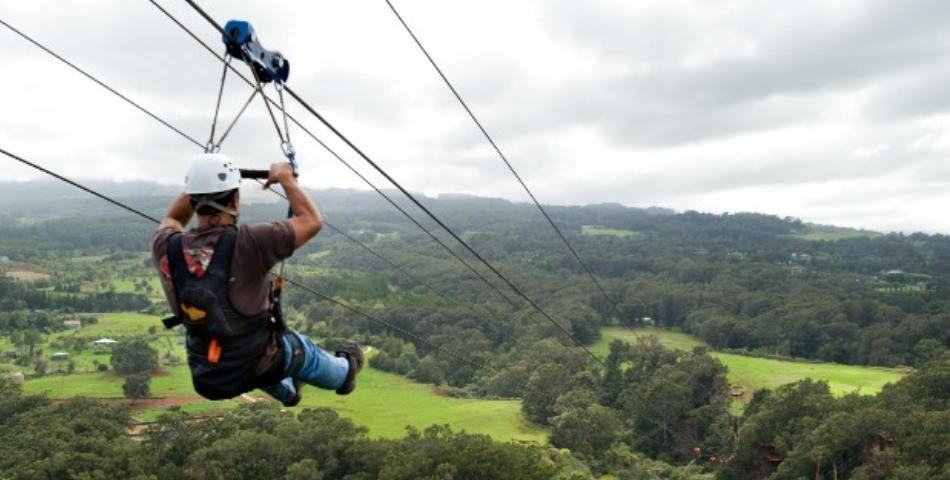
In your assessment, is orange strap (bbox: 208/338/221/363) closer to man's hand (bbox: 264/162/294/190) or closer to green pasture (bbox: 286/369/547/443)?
man's hand (bbox: 264/162/294/190)

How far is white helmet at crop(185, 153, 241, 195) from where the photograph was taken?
3209 millimetres

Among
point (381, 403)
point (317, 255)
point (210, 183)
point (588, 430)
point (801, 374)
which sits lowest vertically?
point (381, 403)

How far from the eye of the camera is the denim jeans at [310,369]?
3.71 m

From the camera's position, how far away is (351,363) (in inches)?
176

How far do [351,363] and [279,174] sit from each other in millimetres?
1662

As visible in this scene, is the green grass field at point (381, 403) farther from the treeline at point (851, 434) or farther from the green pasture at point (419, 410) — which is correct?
the treeline at point (851, 434)

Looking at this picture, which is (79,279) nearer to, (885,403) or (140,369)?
(140,369)

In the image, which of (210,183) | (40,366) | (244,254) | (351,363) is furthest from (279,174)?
(40,366)

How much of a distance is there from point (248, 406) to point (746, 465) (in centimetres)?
2704

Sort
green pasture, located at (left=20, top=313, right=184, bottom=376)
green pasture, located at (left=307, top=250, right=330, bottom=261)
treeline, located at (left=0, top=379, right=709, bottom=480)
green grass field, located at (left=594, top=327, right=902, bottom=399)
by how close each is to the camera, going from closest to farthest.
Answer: treeline, located at (left=0, top=379, right=709, bottom=480) < green grass field, located at (left=594, top=327, right=902, bottom=399) < green pasture, located at (left=20, top=313, right=184, bottom=376) < green pasture, located at (left=307, top=250, right=330, bottom=261)

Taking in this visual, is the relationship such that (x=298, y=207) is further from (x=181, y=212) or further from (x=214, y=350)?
(x=214, y=350)

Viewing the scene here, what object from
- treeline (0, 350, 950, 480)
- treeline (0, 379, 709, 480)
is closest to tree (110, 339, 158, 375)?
treeline (0, 350, 950, 480)

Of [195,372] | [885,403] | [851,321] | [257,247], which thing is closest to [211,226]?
[257,247]

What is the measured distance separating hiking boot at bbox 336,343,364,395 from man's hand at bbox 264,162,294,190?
5.18 ft
